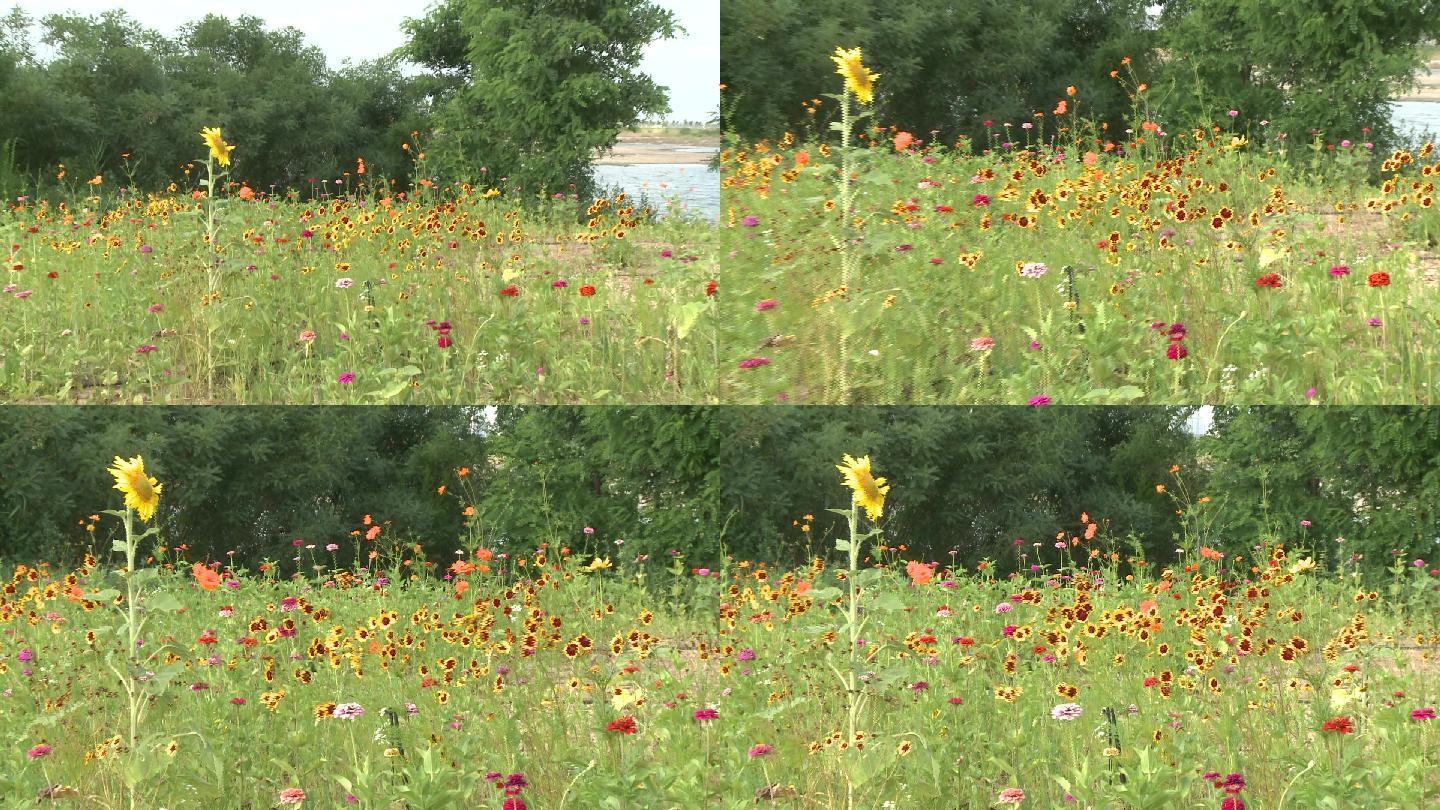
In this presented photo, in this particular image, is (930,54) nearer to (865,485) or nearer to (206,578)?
(865,485)

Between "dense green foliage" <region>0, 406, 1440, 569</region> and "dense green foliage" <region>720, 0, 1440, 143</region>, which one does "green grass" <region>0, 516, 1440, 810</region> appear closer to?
"dense green foliage" <region>0, 406, 1440, 569</region>

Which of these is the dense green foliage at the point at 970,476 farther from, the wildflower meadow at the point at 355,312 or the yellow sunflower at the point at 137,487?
the yellow sunflower at the point at 137,487

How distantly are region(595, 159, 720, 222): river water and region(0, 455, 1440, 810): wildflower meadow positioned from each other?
6.19 feet

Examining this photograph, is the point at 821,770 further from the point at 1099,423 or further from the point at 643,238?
the point at 643,238

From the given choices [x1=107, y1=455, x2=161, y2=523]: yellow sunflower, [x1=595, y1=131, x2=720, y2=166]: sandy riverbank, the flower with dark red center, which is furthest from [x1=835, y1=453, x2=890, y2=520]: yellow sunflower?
[x1=595, y1=131, x2=720, y2=166]: sandy riverbank

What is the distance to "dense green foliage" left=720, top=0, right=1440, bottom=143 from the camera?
23.2 feet

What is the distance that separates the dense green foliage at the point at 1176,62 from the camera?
708cm

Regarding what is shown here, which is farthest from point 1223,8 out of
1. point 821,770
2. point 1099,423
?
point 821,770

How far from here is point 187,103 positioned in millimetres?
7711

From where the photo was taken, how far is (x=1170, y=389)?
443 centimetres

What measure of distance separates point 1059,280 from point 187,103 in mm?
5578

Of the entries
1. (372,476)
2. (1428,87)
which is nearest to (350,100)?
(372,476)

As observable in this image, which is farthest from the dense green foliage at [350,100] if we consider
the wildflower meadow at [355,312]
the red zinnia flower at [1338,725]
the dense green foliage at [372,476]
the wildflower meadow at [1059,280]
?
the red zinnia flower at [1338,725]

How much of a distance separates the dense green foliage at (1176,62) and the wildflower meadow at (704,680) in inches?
103
